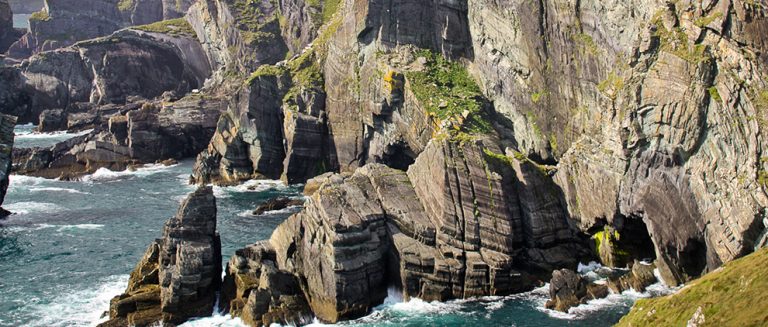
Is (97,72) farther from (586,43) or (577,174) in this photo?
(577,174)

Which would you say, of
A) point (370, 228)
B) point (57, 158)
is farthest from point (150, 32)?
point (370, 228)

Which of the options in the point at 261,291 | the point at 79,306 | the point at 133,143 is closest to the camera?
the point at 261,291

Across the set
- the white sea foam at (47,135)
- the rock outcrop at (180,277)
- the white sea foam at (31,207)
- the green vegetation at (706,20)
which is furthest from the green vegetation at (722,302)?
the white sea foam at (47,135)

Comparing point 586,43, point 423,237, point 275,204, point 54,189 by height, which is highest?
point 586,43

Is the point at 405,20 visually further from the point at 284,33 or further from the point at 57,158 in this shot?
the point at 57,158

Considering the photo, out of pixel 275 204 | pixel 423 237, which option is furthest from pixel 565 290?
pixel 275 204

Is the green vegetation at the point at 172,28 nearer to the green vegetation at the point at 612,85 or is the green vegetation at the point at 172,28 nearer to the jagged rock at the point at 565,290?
the green vegetation at the point at 612,85

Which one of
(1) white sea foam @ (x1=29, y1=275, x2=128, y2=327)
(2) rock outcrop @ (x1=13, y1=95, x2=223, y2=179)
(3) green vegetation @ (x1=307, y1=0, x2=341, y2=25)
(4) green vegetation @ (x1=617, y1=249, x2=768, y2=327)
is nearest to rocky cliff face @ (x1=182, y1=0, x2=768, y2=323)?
(1) white sea foam @ (x1=29, y1=275, x2=128, y2=327)
